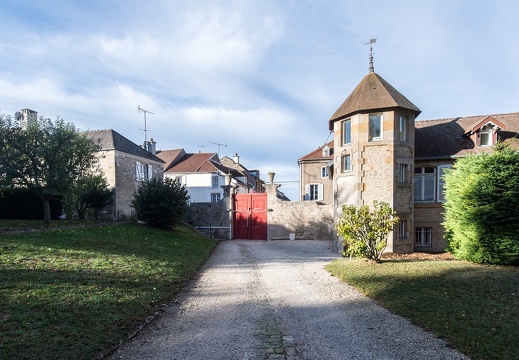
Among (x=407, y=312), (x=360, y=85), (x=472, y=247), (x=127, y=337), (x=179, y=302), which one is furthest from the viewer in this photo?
(x=360, y=85)

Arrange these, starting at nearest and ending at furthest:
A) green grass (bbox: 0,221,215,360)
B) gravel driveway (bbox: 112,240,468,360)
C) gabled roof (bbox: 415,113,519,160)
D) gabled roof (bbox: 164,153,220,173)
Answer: green grass (bbox: 0,221,215,360), gravel driveway (bbox: 112,240,468,360), gabled roof (bbox: 415,113,519,160), gabled roof (bbox: 164,153,220,173)

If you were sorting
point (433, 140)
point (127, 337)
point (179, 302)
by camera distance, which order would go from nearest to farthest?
point (127, 337), point (179, 302), point (433, 140)

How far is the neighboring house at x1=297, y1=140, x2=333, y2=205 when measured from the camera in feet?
102

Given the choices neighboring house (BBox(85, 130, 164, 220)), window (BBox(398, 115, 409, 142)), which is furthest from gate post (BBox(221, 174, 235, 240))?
window (BBox(398, 115, 409, 142))

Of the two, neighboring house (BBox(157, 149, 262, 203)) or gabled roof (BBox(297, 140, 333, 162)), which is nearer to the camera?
gabled roof (BBox(297, 140, 333, 162))

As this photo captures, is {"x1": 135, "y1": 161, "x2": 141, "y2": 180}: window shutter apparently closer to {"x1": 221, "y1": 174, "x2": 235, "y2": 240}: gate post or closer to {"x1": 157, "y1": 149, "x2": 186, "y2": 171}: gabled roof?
{"x1": 221, "y1": 174, "x2": 235, "y2": 240}: gate post

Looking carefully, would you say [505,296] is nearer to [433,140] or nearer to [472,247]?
[472,247]

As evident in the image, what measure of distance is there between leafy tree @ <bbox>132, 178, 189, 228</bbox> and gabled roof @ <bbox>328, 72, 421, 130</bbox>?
34.8ft

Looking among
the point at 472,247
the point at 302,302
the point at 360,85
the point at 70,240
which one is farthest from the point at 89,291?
the point at 360,85

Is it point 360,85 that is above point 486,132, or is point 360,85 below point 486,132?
above

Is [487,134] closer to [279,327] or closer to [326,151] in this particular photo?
[326,151]

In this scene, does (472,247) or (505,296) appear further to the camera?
(472,247)

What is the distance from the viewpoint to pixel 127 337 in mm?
5137

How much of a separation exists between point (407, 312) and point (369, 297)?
4.60ft
